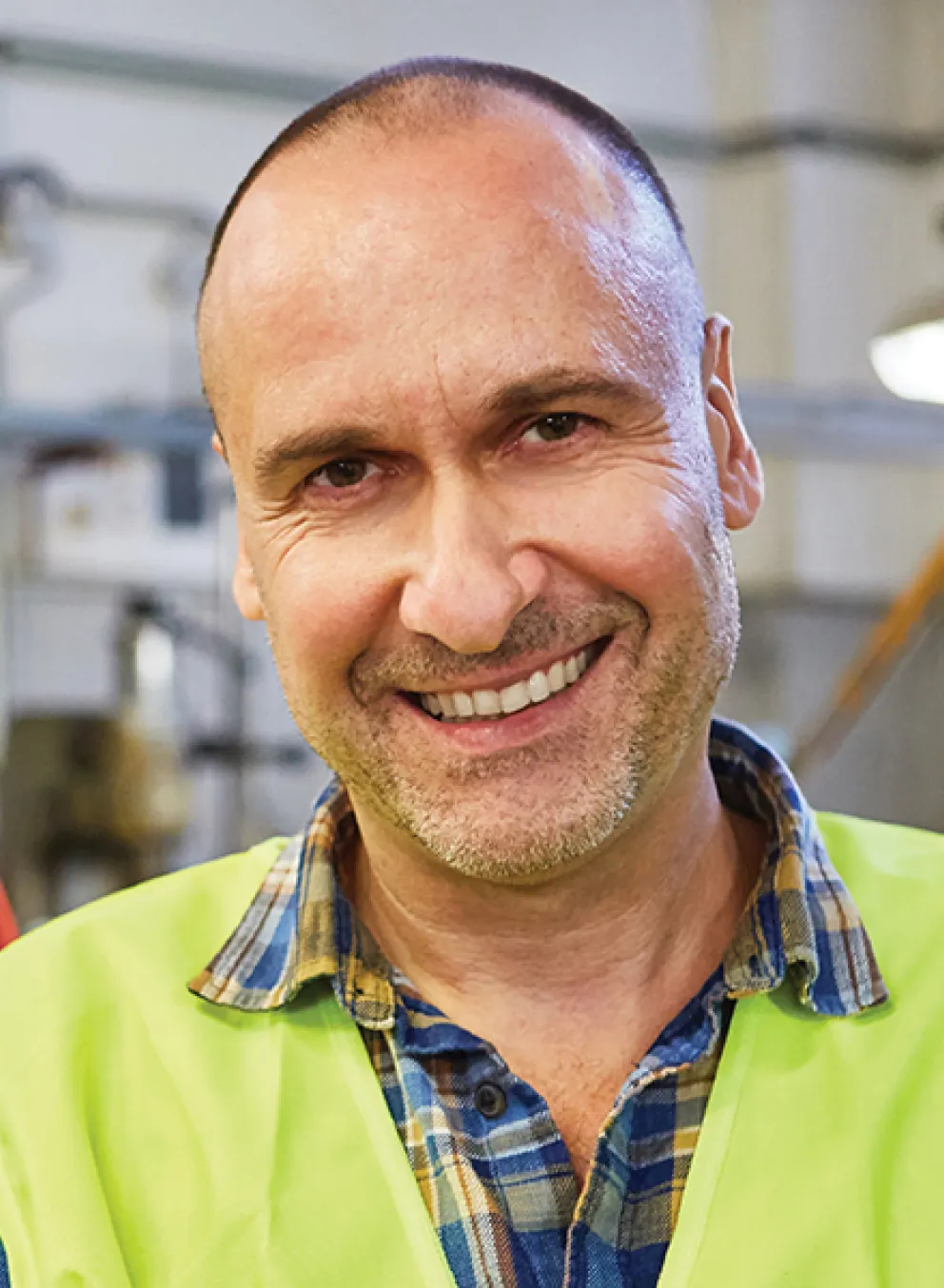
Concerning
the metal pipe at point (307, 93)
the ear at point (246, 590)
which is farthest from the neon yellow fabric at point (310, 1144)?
the metal pipe at point (307, 93)

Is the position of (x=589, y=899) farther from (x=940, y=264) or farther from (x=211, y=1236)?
(x=940, y=264)

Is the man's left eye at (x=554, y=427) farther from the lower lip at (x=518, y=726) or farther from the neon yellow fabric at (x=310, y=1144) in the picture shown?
the neon yellow fabric at (x=310, y=1144)

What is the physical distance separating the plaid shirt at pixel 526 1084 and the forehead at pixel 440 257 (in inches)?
19.8

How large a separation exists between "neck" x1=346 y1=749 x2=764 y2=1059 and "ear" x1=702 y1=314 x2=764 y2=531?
27 centimetres

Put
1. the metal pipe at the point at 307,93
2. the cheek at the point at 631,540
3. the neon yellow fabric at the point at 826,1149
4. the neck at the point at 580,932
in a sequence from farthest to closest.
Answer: the metal pipe at the point at 307,93 → the neck at the point at 580,932 → the cheek at the point at 631,540 → the neon yellow fabric at the point at 826,1149

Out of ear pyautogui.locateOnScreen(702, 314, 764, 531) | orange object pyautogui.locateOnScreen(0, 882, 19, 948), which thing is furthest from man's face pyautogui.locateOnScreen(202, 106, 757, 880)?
orange object pyautogui.locateOnScreen(0, 882, 19, 948)

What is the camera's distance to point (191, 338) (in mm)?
7070

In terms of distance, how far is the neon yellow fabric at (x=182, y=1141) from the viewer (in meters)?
1.40

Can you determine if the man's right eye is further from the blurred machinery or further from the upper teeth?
the blurred machinery

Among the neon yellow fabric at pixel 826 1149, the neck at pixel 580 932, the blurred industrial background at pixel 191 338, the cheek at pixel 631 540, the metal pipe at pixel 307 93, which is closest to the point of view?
the neon yellow fabric at pixel 826 1149

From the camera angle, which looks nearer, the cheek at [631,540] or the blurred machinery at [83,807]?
the cheek at [631,540]

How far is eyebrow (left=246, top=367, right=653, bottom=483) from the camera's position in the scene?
149 centimetres

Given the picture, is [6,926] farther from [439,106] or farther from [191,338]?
[191,338]

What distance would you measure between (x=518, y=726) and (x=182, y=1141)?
452mm
